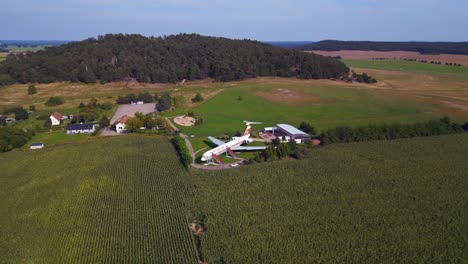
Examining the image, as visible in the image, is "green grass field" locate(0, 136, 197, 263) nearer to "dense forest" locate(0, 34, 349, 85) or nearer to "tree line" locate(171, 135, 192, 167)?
"tree line" locate(171, 135, 192, 167)

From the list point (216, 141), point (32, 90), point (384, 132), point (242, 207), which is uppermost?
point (384, 132)

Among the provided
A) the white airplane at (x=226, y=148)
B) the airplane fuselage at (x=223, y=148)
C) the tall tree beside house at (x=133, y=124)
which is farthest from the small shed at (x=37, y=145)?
the airplane fuselage at (x=223, y=148)

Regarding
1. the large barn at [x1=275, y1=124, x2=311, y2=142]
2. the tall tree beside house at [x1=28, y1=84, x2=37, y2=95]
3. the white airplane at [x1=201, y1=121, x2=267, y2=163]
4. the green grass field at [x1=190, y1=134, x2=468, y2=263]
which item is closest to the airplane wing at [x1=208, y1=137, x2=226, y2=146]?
the white airplane at [x1=201, y1=121, x2=267, y2=163]

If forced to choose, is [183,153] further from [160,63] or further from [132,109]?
[160,63]

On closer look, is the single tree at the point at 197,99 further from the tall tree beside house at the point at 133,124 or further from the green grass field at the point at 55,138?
the green grass field at the point at 55,138

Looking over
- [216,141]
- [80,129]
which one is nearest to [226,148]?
[216,141]

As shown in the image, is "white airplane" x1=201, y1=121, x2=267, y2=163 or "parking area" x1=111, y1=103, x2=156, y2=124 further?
"parking area" x1=111, y1=103, x2=156, y2=124
